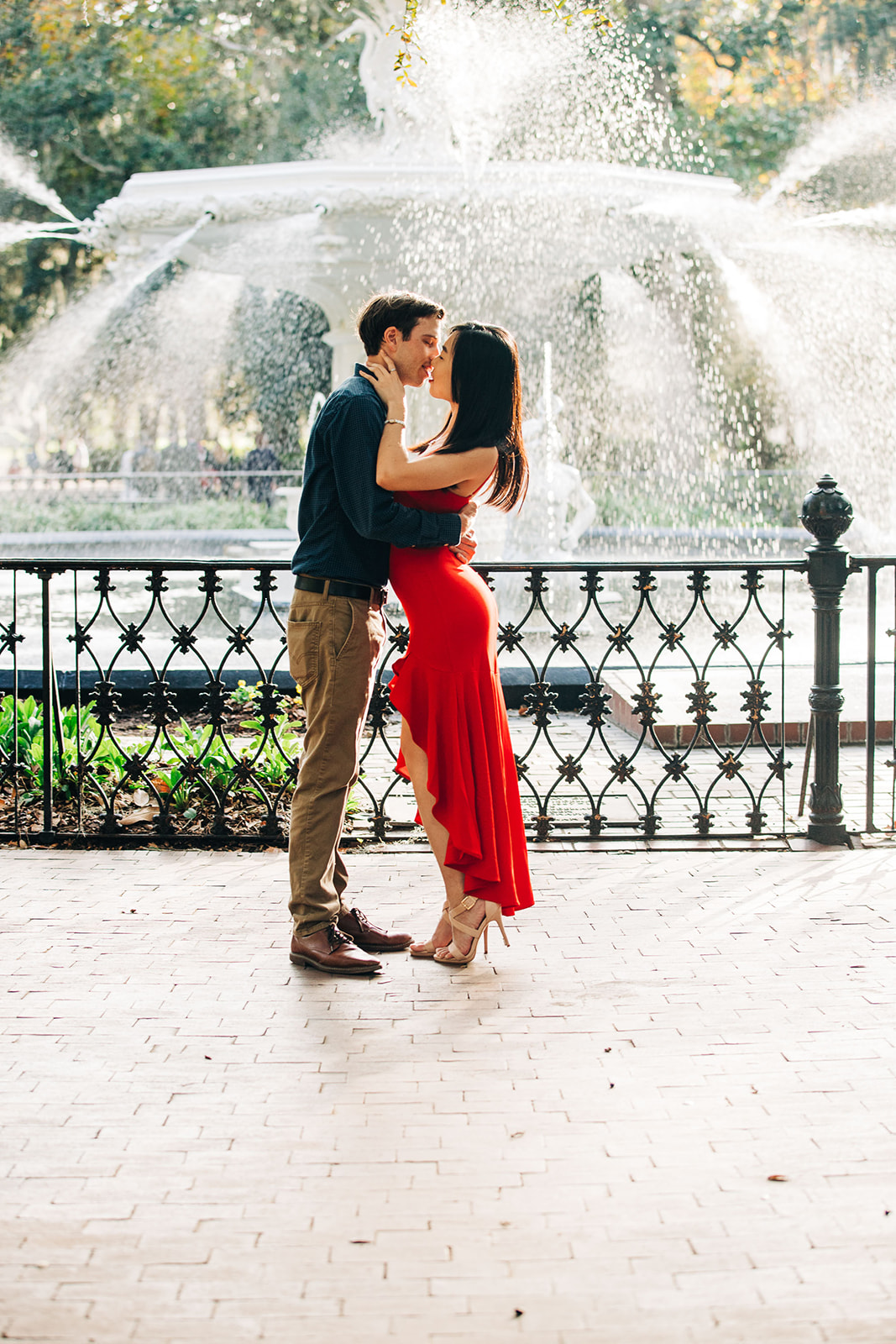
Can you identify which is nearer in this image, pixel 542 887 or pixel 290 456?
pixel 542 887

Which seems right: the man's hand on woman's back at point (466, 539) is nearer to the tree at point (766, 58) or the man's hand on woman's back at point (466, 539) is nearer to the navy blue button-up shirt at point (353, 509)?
the navy blue button-up shirt at point (353, 509)

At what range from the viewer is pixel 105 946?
13.8 feet

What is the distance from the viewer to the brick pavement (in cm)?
237

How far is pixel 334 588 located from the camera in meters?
3.95

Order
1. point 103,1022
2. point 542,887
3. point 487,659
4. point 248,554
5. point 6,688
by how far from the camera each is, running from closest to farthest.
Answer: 1. point 103,1022
2. point 487,659
3. point 542,887
4. point 6,688
5. point 248,554

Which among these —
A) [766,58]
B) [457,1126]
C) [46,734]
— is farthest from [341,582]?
[766,58]

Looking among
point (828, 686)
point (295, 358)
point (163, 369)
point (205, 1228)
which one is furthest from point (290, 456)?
point (205, 1228)

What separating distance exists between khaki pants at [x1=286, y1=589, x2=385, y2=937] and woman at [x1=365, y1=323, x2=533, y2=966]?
14 cm

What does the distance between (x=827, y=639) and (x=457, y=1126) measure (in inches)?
121

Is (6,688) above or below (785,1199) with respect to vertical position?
above

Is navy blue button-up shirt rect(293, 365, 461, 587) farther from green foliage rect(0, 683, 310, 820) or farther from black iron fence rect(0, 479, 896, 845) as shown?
green foliage rect(0, 683, 310, 820)

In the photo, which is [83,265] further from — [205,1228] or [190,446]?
[205,1228]

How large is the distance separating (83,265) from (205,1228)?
27417 mm

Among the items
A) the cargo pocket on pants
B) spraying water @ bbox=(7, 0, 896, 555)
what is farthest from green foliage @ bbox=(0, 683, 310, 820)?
spraying water @ bbox=(7, 0, 896, 555)
